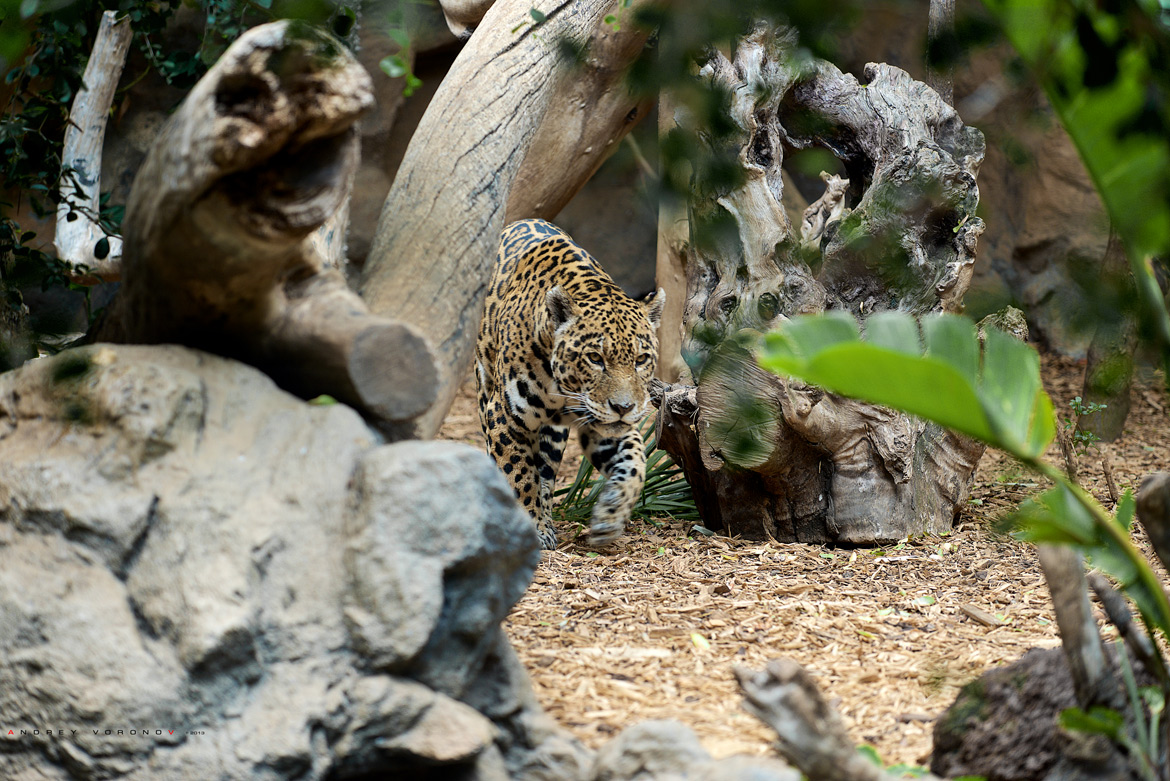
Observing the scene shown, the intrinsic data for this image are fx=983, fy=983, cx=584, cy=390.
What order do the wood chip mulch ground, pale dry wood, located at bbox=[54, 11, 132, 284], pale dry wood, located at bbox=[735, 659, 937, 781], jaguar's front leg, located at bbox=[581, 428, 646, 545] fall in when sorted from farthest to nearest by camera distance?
jaguar's front leg, located at bbox=[581, 428, 646, 545], pale dry wood, located at bbox=[54, 11, 132, 284], the wood chip mulch ground, pale dry wood, located at bbox=[735, 659, 937, 781]

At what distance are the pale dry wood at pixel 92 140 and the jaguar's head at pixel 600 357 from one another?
2150 mm

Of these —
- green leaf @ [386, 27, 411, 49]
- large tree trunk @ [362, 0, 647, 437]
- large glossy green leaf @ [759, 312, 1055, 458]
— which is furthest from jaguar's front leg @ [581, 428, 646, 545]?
green leaf @ [386, 27, 411, 49]

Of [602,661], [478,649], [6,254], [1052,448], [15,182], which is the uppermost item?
[15,182]

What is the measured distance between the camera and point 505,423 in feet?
18.1

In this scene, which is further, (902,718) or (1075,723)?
(902,718)

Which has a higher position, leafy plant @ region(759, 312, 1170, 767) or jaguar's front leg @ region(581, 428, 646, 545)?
leafy plant @ region(759, 312, 1170, 767)

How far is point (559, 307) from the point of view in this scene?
17.2 feet

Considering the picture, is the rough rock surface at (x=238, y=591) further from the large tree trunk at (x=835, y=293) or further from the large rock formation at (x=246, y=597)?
the large tree trunk at (x=835, y=293)

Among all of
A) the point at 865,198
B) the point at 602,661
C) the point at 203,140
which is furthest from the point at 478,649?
the point at 865,198

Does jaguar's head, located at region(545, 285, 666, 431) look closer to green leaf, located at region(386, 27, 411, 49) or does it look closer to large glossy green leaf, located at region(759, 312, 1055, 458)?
large glossy green leaf, located at region(759, 312, 1055, 458)

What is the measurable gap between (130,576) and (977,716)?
2040 mm

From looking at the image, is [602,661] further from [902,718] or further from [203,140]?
[203,140]

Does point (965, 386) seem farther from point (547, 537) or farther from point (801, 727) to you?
point (547, 537)

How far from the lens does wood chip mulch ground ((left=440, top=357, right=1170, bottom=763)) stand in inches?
114
